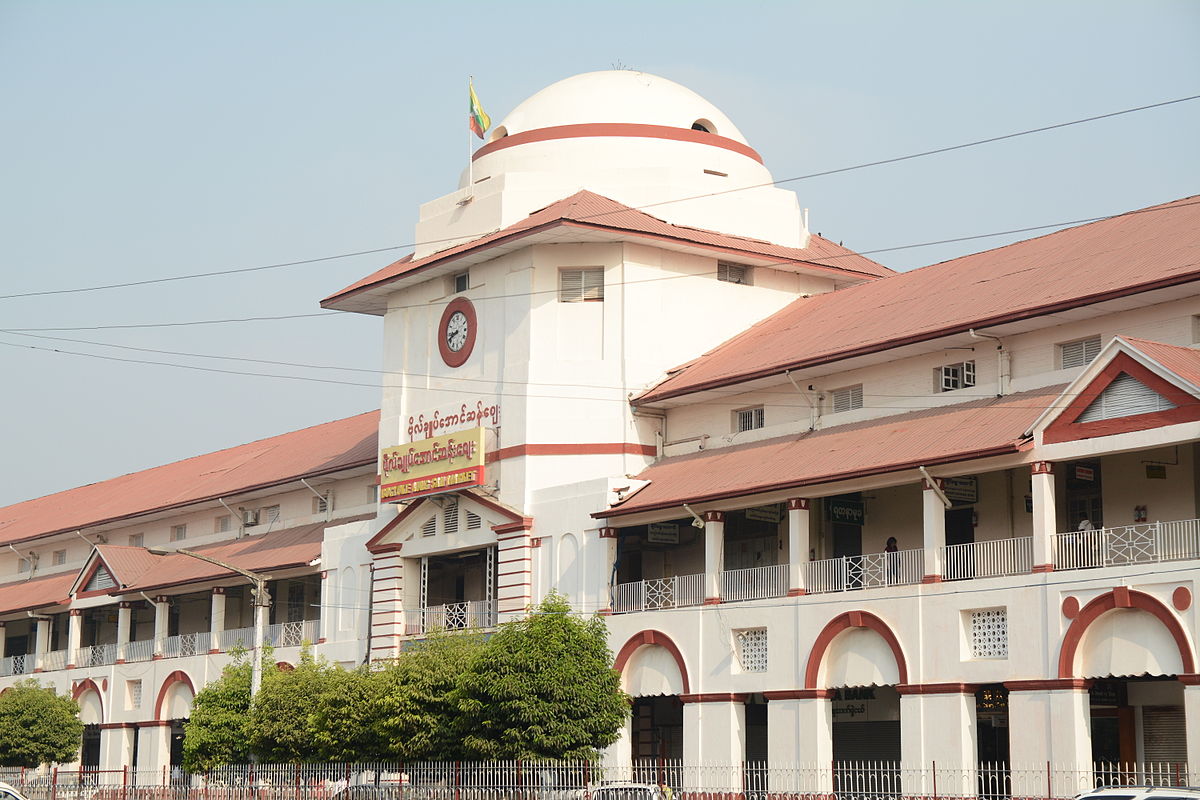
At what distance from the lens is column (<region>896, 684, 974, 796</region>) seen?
31297mm

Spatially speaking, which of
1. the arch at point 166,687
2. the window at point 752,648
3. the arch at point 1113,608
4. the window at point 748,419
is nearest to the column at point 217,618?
the arch at point 166,687

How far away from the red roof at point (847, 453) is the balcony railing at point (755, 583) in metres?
1.81

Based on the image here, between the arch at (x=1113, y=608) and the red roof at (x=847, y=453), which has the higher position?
the red roof at (x=847, y=453)

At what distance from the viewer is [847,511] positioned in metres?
37.4

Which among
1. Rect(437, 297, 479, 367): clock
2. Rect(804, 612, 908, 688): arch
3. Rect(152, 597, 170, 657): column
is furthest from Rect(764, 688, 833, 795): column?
Rect(152, 597, 170, 657): column

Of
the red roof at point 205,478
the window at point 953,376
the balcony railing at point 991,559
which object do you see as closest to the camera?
the balcony railing at point 991,559

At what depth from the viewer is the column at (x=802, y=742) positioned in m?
34.1

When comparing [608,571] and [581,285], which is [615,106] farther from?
[608,571]

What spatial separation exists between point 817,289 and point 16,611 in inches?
1309

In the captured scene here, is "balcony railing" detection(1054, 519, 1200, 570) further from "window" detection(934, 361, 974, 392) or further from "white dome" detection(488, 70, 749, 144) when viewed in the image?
"white dome" detection(488, 70, 749, 144)

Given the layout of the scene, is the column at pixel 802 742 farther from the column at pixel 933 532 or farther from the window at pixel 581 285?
the window at pixel 581 285

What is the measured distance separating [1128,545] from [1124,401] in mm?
2505

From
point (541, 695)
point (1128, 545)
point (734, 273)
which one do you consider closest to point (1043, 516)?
point (1128, 545)

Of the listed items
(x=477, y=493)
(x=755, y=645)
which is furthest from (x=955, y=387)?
(x=477, y=493)
